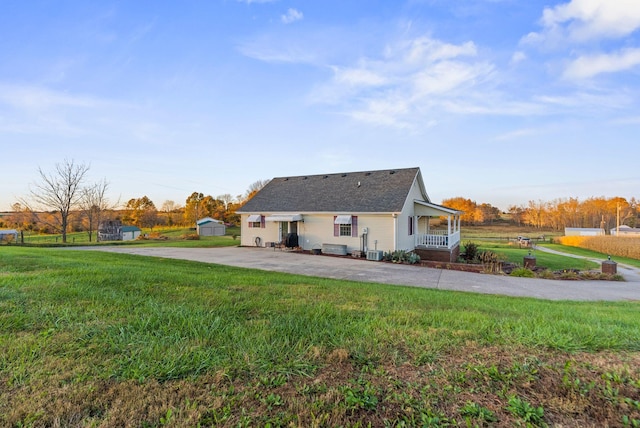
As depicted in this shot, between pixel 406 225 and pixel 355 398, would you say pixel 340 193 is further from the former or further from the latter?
pixel 355 398

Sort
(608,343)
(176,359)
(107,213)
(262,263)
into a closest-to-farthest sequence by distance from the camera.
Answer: (176,359), (608,343), (262,263), (107,213)

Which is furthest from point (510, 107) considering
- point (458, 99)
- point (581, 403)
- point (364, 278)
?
point (581, 403)

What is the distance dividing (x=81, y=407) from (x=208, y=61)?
13.0m

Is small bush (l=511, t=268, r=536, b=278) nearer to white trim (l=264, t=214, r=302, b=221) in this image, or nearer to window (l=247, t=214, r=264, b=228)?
white trim (l=264, t=214, r=302, b=221)

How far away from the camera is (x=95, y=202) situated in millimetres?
28484

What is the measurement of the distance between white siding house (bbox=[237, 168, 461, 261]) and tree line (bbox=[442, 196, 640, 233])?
141ft


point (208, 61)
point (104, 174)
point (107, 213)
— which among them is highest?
point (208, 61)

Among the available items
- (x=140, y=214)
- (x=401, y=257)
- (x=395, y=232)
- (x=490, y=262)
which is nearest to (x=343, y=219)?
(x=395, y=232)

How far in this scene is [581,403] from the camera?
1959 mm

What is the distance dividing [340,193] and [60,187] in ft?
78.7

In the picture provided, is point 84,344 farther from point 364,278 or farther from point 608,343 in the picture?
point 364,278

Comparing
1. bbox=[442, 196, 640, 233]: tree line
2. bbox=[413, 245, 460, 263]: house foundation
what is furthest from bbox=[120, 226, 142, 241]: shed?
bbox=[442, 196, 640, 233]: tree line

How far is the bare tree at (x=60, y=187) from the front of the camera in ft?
79.4

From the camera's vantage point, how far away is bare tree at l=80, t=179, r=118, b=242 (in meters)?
27.6
